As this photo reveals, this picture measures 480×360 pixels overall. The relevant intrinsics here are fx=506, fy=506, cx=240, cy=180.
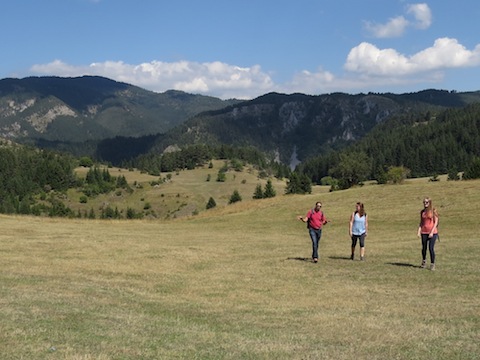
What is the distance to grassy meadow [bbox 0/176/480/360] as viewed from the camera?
10.8 meters

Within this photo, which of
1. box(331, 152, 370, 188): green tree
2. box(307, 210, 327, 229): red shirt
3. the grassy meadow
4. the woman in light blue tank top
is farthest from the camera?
box(331, 152, 370, 188): green tree

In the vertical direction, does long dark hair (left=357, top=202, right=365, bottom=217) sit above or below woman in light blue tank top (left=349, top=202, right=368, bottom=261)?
above

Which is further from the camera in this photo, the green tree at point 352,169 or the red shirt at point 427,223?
the green tree at point 352,169

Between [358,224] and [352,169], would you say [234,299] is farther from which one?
[352,169]

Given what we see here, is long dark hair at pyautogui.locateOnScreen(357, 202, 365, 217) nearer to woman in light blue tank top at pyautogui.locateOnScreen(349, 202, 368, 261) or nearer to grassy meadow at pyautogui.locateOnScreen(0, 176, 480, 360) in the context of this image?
woman in light blue tank top at pyautogui.locateOnScreen(349, 202, 368, 261)

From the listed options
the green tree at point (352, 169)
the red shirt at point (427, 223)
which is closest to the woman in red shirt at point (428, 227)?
the red shirt at point (427, 223)

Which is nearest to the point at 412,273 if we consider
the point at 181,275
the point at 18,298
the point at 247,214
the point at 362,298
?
the point at 362,298

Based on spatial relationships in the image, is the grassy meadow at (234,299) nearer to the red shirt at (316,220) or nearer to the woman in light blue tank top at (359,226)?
the woman in light blue tank top at (359,226)

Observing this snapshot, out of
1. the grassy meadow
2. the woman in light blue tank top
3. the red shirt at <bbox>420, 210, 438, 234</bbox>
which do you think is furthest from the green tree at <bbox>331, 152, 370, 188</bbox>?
the red shirt at <bbox>420, 210, 438, 234</bbox>

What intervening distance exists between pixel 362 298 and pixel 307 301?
188cm

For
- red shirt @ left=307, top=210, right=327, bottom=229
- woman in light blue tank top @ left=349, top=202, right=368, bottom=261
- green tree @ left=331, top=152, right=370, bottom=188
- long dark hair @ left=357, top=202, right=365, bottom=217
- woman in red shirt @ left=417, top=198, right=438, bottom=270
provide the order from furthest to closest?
green tree @ left=331, top=152, right=370, bottom=188 < red shirt @ left=307, top=210, right=327, bottom=229 < woman in light blue tank top @ left=349, top=202, right=368, bottom=261 < long dark hair @ left=357, top=202, right=365, bottom=217 < woman in red shirt @ left=417, top=198, right=438, bottom=270

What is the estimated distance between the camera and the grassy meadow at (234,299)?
10.8 m

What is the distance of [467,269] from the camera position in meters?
21.9

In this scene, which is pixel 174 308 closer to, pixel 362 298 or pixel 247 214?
pixel 362 298
